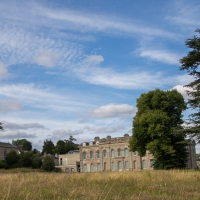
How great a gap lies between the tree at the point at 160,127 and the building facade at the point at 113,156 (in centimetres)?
2176

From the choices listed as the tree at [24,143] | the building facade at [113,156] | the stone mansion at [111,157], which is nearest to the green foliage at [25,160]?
the stone mansion at [111,157]

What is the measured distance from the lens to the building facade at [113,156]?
60406mm

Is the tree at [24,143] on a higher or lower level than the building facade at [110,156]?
higher

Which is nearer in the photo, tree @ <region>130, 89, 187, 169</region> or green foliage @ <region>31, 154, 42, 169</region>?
tree @ <region>130, 89, 187, 169</region>

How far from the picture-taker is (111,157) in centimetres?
6525

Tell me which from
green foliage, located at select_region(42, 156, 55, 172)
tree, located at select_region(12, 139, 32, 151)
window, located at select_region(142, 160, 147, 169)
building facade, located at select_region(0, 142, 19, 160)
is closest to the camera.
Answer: window, located at select_region(142, 160, 147, 169)

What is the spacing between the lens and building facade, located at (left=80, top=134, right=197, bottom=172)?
198 ft

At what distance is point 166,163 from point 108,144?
1190 inches

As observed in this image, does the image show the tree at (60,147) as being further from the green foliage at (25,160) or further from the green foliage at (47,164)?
the green foliage at (47,164)

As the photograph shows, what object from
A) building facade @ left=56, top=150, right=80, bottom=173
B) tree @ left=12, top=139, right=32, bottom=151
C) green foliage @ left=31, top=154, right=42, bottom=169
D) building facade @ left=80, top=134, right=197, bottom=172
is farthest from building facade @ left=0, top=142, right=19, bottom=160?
tree @ left=12, top=139, right=32, bottom=151

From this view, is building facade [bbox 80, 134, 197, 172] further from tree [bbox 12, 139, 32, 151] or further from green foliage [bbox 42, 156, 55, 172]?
tree [bbox 12, 139, 32, 151]

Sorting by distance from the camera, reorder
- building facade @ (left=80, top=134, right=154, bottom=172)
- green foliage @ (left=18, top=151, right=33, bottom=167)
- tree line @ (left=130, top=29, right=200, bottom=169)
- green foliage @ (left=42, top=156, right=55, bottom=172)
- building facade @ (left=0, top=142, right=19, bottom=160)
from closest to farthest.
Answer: tree line @ (left=130, top=29, right=200, bottom=169) < building facade @ (left=80, top=134, right=154, bottom=172) < green foliage @ (left=42, top=156, right=55, bottom=172) < green foliage @ (left=18, top=151, right=33, bottom=167) < building facade @ (left=0, top=142, right=19, bottom=160)

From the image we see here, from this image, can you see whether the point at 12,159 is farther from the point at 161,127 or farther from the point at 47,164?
the point at 161,127

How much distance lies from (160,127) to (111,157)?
31889mm
